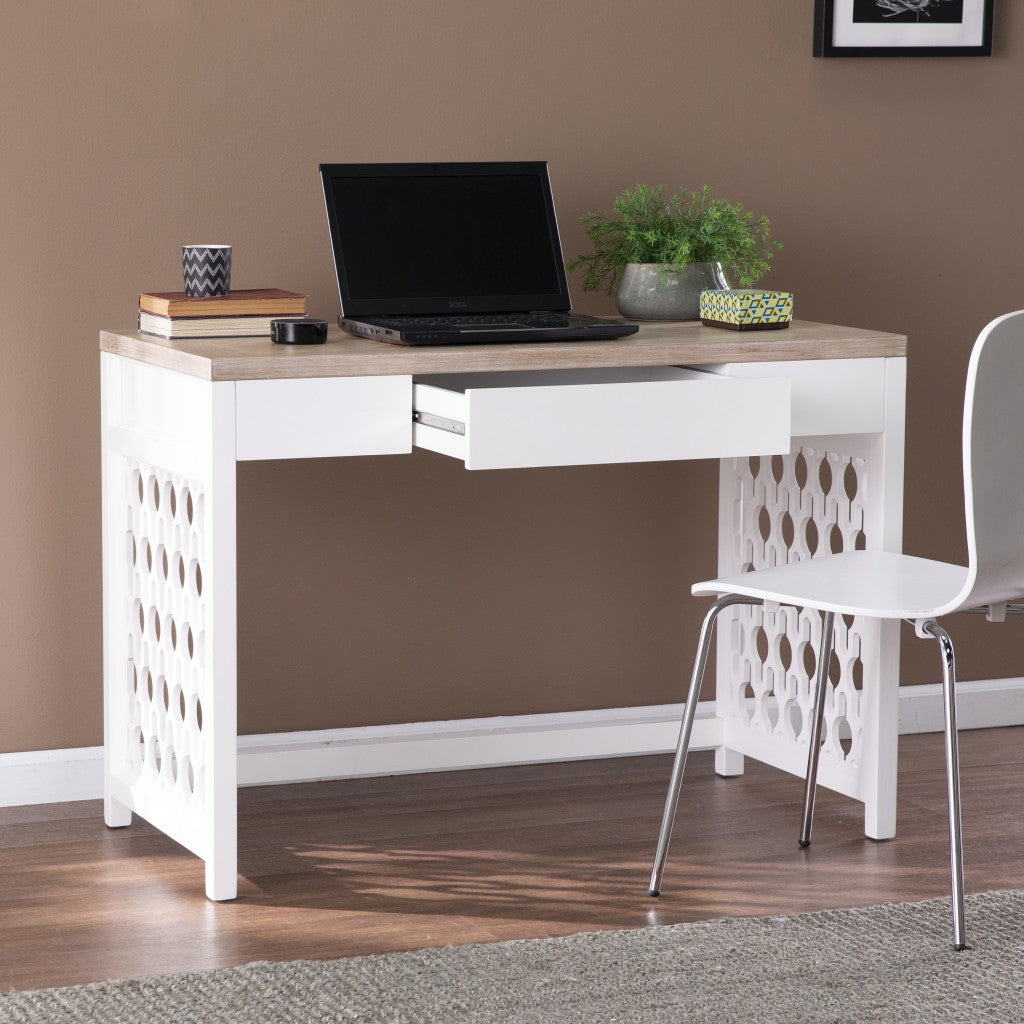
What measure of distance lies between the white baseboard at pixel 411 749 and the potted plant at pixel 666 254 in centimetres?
67

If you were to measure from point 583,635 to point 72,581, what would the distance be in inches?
32.2

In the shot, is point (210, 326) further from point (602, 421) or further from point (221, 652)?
point (602, 421)

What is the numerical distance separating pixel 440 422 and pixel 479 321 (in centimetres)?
28

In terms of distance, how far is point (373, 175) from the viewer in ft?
7.78

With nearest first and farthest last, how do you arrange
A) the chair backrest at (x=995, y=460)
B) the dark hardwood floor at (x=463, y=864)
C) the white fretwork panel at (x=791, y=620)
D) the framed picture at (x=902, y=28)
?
the chair backrest at (x=995, y=460) < the dark hardwood floor at (x=463, y=864) < the white fretwork panel at (x=791, y=620) < the framed picture at (x=902, y=28)

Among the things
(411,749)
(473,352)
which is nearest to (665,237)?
(473,352)

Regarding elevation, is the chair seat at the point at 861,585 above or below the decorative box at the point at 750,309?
below

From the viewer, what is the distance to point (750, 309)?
7.71 ft

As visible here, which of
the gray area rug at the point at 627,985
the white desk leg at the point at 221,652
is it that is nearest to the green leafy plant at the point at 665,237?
the white desk leg at the point at 221,652

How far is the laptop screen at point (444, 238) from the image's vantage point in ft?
7.70

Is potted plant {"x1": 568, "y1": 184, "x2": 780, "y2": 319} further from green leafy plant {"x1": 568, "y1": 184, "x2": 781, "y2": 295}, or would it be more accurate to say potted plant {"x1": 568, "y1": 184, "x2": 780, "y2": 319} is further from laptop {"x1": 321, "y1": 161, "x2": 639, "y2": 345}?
laptop {"x1": 321, "y1": 161, "x2": 639, "y2": 345}

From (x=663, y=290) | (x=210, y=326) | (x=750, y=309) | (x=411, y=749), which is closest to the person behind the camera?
(x=210, y=326)

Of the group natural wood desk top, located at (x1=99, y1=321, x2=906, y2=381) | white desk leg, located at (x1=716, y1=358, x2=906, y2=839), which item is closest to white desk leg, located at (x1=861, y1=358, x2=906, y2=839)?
white desk leg, located at (x1=716, y1=358, x2=906, y2=839)

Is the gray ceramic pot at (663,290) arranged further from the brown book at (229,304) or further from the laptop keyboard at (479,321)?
the brown book at (229,304)
